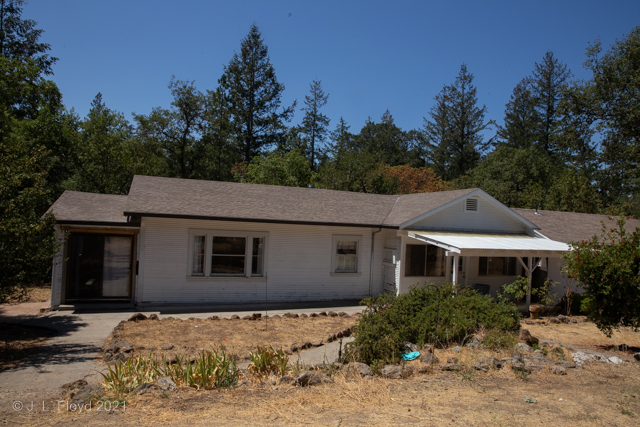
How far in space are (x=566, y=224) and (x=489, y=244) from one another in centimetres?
828

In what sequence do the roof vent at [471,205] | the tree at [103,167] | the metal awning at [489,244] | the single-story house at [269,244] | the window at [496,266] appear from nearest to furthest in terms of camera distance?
the single-story house at [269,244] < the metal awning at [489,244] < the roof vent at [471,205] < the window at [496,266] < the tree at [103,167]

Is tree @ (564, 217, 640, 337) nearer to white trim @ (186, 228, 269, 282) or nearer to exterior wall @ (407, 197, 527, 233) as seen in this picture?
exterior wall @ (407, 197, 527, 233)

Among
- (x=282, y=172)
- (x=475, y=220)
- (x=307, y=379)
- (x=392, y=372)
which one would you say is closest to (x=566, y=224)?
(x=475, y=220)

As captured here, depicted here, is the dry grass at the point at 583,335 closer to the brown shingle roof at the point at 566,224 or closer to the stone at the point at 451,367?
the stone at the point at 451,367

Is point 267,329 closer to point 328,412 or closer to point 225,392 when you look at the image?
point 225,392

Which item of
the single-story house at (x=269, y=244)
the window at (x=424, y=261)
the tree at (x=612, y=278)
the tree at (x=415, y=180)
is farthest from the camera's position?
the tree at (x=415, y=180)

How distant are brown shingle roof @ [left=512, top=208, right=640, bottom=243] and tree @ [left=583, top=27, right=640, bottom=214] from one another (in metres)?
6.83

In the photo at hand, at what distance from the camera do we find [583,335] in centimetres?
1134

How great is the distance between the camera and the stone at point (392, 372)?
6.96 m

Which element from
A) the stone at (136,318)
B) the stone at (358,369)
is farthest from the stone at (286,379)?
the stone at (136,318)

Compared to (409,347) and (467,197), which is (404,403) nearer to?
(409,347)

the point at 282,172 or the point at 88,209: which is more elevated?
the point at 282,172

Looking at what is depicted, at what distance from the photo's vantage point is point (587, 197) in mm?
28438

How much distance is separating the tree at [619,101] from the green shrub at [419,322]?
74.2ft
